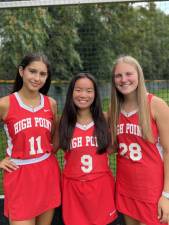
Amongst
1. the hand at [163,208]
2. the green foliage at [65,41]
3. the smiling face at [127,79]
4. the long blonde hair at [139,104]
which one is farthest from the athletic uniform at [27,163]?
the green foliage at [65,41]

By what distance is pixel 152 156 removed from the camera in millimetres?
2654

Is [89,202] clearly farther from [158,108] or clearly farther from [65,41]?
[65,41]

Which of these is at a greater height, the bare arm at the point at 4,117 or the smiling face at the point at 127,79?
the smiling face at the point at 127,79

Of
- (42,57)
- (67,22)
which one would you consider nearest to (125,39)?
(67,22)

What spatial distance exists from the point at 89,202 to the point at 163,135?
765mm

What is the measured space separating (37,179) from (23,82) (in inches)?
31.0

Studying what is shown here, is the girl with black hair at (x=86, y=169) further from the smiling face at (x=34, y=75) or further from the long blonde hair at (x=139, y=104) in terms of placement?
the smiling face at (x=34, y=75)

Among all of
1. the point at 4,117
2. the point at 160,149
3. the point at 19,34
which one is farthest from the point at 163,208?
the point at 19,34

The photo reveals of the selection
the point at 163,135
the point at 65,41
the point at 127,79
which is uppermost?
the point at 65,41

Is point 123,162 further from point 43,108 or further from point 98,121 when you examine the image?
point 43,108

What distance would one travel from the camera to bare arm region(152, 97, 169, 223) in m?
2.59

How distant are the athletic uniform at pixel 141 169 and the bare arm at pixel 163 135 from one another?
4cm

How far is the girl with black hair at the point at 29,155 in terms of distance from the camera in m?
2.71

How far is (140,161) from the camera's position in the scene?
2.66m
